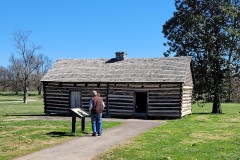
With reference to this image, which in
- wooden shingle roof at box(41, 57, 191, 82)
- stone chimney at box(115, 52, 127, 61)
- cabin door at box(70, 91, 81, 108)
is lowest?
cabin door at box(70, 91, 81, 108)

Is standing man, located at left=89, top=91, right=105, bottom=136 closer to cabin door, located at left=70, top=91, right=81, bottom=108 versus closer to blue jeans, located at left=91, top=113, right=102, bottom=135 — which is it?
blue jeans, located at left=91, top=113, right=102, bottom=135

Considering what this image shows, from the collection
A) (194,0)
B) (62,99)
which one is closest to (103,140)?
(62,99)

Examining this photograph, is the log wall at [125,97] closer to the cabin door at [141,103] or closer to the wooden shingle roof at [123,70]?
the wooden shingle roof at [123,70]

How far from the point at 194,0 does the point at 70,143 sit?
23598 millimetres

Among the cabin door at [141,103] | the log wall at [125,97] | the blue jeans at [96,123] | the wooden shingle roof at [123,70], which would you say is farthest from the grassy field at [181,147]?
the cabin door at [141,103]

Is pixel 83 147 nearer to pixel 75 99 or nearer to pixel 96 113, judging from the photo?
pixel 96 113

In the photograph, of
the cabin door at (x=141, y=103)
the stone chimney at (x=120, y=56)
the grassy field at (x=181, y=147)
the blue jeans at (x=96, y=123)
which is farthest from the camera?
the stone chimney at (x=120, y=56)

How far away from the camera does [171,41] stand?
3422 centimetres

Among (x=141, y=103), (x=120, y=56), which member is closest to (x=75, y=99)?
(x=120, y=56)

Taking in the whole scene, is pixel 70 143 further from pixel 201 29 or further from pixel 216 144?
pixel 201 29

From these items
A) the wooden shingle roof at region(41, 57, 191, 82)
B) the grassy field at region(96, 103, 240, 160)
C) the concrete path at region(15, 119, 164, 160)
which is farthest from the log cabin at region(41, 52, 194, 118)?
the concrete path at region(15, 119, 164, 160)

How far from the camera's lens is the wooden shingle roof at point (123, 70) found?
27781 millimetres

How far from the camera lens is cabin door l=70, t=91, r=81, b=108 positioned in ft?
96.4

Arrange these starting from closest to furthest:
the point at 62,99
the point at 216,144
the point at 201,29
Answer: the point at 216,144 < the point at 62,99 < the point at 201,29
